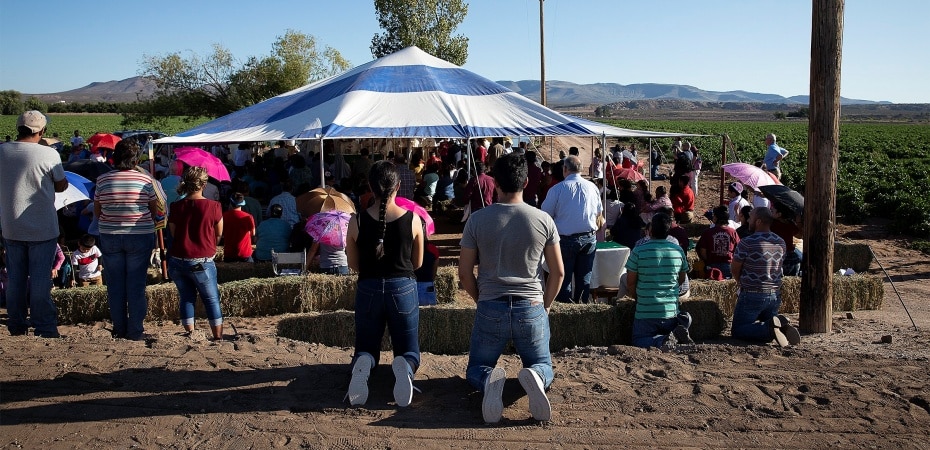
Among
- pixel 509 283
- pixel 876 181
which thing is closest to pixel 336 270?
pixel 509 283

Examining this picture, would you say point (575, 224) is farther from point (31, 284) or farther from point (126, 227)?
point (31, 284)

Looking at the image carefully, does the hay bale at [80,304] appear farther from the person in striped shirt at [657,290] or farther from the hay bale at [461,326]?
the person in striped shirt at [657,290]

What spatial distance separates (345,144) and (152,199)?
1886 centimetres

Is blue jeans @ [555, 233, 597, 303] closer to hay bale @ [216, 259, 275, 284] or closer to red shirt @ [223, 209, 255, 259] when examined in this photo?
hay bale @ [216, 259, 275, 284]

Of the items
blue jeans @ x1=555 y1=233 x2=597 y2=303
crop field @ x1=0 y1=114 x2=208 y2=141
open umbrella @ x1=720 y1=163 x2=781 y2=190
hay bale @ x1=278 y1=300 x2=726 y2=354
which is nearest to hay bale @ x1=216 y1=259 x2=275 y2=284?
hay bale @ x1=278 y1=300 x2=726 y2=354

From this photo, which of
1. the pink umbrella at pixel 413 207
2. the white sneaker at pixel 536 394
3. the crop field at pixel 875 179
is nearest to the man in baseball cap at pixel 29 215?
the pink umbrella at pixel 413 207

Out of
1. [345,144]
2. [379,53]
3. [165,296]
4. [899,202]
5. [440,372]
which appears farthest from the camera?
[379,53]

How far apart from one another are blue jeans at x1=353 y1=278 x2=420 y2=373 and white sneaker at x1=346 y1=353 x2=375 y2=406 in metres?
0.14

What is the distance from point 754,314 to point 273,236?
550 cm

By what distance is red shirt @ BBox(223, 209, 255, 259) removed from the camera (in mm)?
9562

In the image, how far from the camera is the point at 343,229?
880 centimetres

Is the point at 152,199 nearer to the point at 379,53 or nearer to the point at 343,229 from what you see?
the point at 343,229

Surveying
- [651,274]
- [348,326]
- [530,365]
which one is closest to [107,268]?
[348,326]

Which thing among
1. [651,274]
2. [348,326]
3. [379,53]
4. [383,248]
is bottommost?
[348,326]
